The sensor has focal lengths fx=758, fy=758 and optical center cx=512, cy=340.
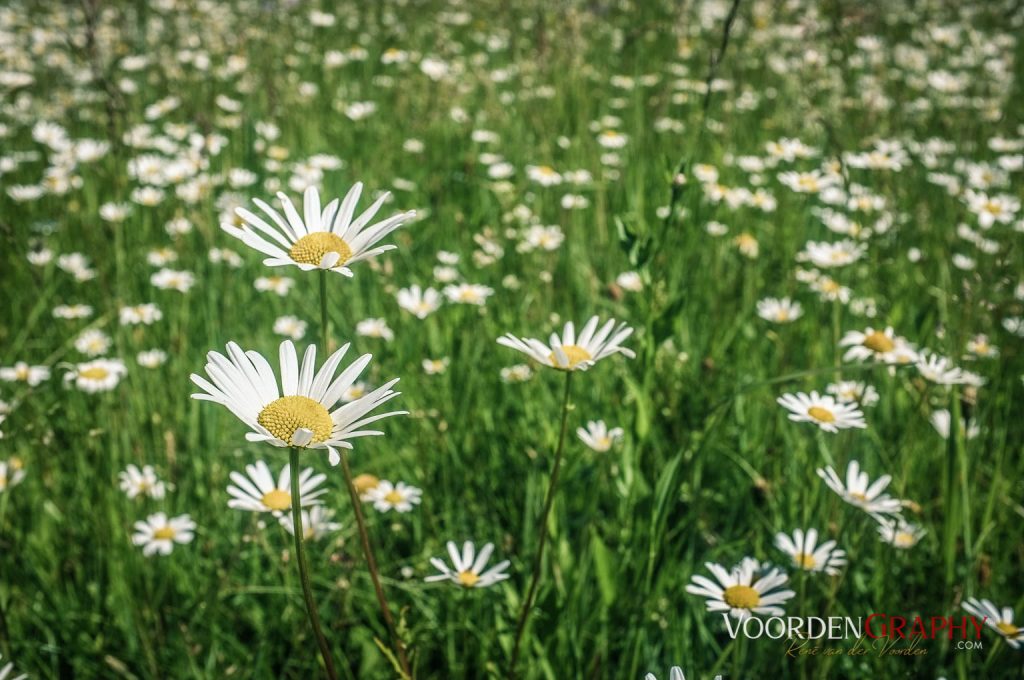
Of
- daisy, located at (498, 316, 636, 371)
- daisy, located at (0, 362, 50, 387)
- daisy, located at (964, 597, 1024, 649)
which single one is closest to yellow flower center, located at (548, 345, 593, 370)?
daisy, located at (498, 316, 636, 371)

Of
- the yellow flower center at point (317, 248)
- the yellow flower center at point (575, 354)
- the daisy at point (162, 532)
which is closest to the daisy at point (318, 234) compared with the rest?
the yellow flower center at point (317, 248)

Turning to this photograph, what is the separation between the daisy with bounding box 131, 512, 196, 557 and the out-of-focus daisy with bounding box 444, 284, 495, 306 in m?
0.89

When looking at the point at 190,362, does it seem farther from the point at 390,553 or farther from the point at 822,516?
the point at 822,516

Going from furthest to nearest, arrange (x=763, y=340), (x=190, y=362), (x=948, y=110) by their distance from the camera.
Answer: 1. (x=948, y=110)
2. (x=763, y=340)
3. (x=190, y=362)

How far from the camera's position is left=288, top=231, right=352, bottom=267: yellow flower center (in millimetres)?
921

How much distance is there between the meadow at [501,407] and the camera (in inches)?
49.7

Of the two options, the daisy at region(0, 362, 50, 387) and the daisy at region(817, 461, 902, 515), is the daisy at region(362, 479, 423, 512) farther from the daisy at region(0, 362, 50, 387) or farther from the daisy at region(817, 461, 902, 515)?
the daisy at region(0, 362, 50, 387)

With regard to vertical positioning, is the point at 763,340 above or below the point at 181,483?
above

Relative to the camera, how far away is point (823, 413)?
1398mm

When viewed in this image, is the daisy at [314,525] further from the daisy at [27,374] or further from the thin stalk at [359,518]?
the daisy at [27,374]

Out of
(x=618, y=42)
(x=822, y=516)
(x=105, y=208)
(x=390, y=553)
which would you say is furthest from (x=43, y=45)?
(x=822, y=516)

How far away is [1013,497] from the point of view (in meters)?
1.77

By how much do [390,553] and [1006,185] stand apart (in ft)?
10.0

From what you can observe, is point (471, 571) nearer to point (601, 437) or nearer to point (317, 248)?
point (601, 437)
